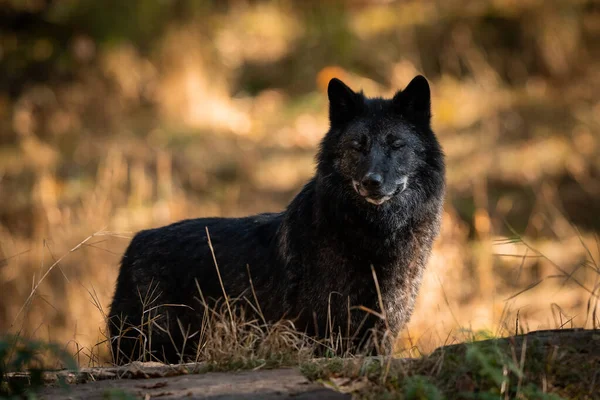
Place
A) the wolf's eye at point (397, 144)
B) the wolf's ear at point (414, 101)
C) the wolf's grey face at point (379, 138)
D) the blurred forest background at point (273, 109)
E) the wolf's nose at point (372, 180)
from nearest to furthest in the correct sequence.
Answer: the wolf's nose at point (372, 180) → the wolf's grey face at point (379, 138) → the wolf's eye at point (397, 144) → the wolf's ear at point (414, 101) → the blurred forest background at point (273, 109)

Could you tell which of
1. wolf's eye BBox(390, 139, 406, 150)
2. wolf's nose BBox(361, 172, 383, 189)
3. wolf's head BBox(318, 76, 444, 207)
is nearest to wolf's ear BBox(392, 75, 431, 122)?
wolf's head BBox(318, 76, 444, 207)

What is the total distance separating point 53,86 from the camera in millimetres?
14078

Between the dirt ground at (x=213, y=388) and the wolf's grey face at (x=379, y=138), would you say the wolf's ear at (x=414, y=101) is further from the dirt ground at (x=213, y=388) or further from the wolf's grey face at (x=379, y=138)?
the dirt ground at (x=213, y=388)

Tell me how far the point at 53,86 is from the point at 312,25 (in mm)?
5350

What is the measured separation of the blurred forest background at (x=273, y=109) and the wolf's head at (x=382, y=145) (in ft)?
18.8

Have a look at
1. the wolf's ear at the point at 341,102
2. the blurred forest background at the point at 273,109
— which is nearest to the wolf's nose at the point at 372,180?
the wolf's ear at the point at 341,102

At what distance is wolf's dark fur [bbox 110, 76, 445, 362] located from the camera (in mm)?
4891

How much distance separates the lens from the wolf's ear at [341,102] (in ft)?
17.0

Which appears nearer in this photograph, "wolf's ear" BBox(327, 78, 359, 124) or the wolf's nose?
the wolf's nose

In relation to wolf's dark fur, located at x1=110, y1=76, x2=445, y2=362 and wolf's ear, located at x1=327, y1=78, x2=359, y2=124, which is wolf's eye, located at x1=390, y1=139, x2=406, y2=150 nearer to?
wolf's dark fur, located at x1=110, y1=76, x2=445, y2=362

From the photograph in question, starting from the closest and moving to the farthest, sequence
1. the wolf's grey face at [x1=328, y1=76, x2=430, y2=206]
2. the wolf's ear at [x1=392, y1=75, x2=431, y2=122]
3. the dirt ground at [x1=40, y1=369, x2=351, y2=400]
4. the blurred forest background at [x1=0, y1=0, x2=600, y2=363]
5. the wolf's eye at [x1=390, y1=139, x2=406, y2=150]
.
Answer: the dirt ground at [x1=40, y1=369, x2=351, y2=400], the wolf's grey face at [x1=328, y1=76, x2=430, y2=206], the wolf's eye at [x1=390, y1=139, x2=406, y2=150], the wolf's ear at [x1=392, y1=75, x2=431, y2=122], the blurred forest background at [x1=0, y1=0, x2=600, y2=363]

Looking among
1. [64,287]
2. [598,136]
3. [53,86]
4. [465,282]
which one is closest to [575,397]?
[465,282]

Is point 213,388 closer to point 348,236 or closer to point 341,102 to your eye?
point 348,236

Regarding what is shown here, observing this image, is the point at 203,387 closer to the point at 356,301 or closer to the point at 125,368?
the point at 125,368
